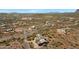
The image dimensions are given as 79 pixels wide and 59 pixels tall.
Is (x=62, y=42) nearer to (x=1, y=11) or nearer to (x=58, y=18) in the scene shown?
(x=58, y=18)
